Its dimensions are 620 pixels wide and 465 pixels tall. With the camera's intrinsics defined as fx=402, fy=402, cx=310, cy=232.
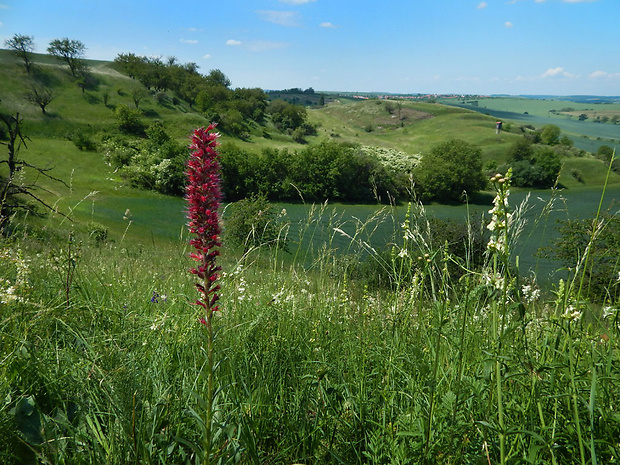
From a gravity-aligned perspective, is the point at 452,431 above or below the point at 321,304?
above

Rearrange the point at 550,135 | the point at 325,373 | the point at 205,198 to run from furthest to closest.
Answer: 1. the point at 550,135
2. the point at 325,373
3. the point at 205,198

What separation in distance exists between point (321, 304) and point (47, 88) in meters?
81.7

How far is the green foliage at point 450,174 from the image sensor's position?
69000 mm

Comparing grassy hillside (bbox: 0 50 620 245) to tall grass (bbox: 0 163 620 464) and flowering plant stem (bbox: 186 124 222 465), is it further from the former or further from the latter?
flowering plant stem (bbox: 186 124 222 465)

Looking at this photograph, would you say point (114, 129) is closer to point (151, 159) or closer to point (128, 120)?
point (128, 120)

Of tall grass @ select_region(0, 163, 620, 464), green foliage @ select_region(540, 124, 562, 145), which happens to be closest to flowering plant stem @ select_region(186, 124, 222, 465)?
tall grass @ select_region(0, 163, 620, 464)

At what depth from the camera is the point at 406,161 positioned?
73.5 m

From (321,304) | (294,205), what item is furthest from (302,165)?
(321,304)

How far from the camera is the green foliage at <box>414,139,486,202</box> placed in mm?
69000

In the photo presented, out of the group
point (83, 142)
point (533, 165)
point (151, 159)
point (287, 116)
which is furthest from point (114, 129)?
point (533, 165)

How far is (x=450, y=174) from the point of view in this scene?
69.5m

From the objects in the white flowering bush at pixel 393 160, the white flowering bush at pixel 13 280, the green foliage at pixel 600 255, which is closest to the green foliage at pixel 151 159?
the white flowering bush at pixel 393 160

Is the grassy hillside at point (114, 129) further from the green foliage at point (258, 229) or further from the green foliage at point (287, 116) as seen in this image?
the green foliage at point (258, 229)

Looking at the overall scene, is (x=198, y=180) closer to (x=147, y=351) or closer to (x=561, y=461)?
(x=147, y=351)
